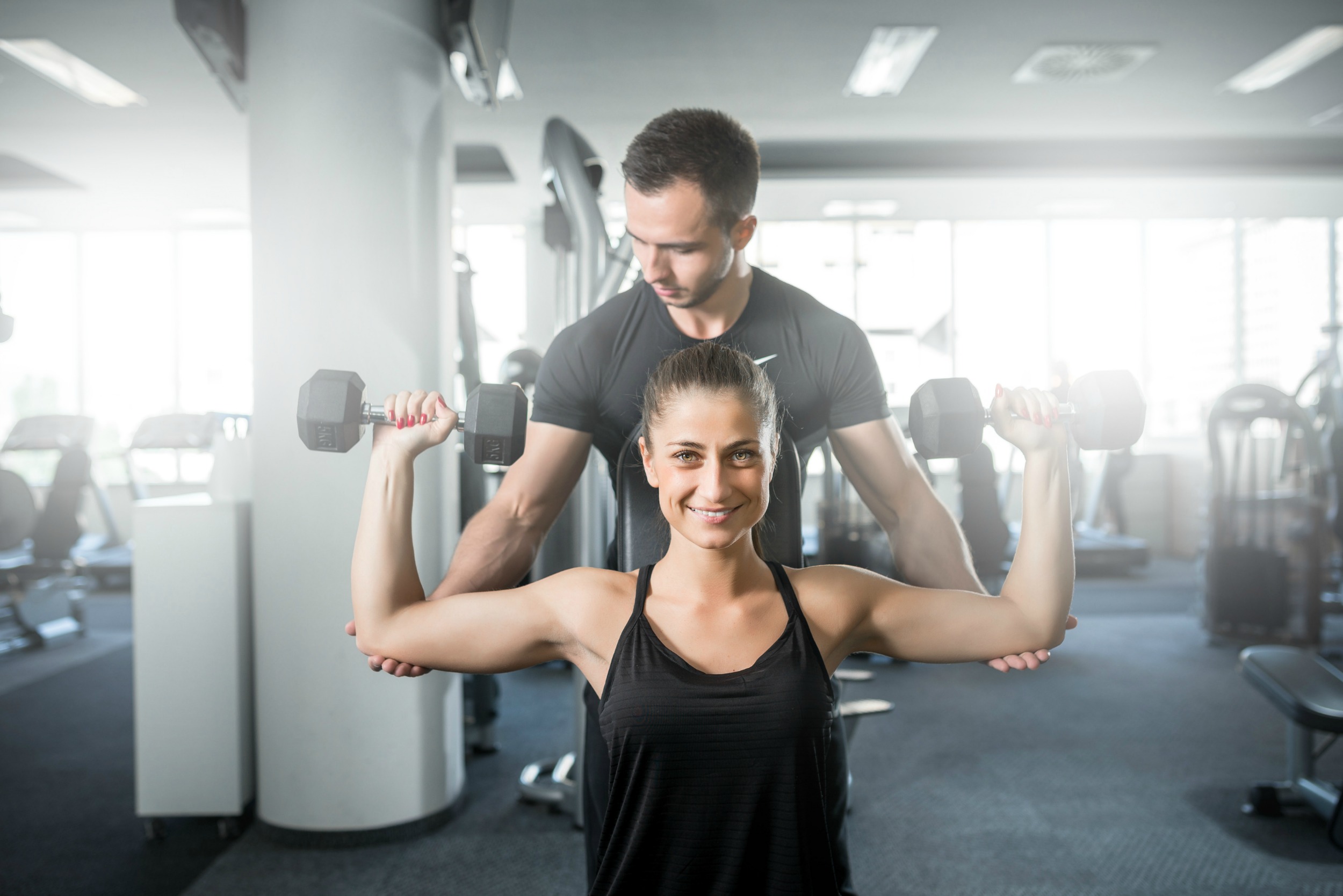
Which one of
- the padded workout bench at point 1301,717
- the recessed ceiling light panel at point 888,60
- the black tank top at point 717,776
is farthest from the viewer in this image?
the recessed ceiling light panel at point 888,60

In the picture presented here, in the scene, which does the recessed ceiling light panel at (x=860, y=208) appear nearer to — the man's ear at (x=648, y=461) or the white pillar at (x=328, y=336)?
the white pillar at (x=328, y=336)

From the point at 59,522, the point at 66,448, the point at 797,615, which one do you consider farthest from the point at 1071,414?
the point at 66,448

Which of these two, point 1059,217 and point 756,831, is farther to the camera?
point 1059,217

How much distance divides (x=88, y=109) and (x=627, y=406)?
546 cm

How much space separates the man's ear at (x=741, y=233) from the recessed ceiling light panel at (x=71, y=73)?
15.4ft

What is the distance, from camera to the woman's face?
40.3 inches

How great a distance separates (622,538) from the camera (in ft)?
4.56

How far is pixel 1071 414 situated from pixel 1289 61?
5068 millimetres

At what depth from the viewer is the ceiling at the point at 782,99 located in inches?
158

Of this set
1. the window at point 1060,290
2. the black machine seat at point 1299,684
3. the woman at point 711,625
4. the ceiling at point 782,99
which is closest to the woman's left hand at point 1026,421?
the woman at point 711,625

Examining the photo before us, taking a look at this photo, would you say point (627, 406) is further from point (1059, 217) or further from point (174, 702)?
point (1059, 217)

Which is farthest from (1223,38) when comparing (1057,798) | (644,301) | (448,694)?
(448,694)

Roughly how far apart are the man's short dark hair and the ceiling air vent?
13.2 feet

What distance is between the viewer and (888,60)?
459cm
